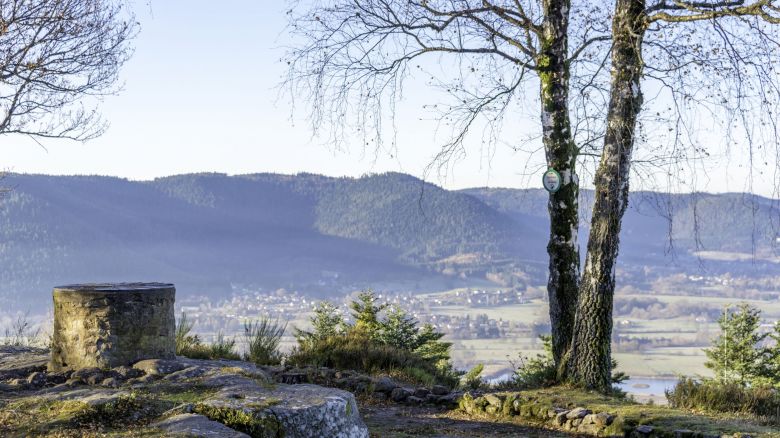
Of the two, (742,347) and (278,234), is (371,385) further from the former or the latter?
(278,234)

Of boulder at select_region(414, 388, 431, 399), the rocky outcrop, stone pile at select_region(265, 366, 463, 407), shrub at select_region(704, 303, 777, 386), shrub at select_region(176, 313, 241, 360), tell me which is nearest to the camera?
the rocky outcrop

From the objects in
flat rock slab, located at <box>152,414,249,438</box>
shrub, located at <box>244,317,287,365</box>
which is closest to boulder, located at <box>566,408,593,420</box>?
flat rock slab, located at <box>152,414,249,438</box>

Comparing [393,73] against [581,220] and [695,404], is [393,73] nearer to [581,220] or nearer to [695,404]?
[581,220]

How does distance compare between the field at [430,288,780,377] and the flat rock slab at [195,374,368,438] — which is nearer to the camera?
the flat rock slab at [195,374,368,438]

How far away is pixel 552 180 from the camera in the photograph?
10172 millimetres

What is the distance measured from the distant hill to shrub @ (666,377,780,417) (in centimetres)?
10313

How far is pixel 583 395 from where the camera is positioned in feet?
30.2

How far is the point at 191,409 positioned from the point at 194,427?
56cm

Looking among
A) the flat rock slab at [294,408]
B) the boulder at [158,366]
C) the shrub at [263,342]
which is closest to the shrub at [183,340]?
the shrub at [263,342]

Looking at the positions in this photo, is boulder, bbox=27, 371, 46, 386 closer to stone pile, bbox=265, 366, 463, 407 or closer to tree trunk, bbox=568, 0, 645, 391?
stone pile, bbox=265, 366, 463, 407

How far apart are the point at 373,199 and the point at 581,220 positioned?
111 meters

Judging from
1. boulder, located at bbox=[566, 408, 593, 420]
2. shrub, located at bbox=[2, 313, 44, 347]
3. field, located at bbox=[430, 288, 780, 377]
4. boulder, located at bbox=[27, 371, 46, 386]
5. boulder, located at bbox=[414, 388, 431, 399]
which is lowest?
field, located at bbox=[430, 288, 780, 377]

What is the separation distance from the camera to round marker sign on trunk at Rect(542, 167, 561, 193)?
10.1 meters

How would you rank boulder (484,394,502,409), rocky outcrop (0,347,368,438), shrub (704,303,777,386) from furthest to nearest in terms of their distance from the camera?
shrub (704,303,777,386), boulder (484,394,502,409), rocky outcrop (0,347,368,438)
